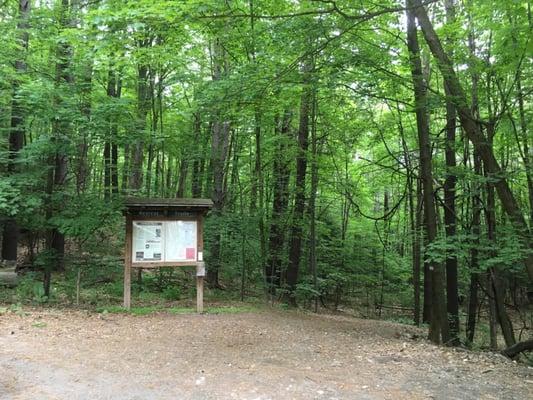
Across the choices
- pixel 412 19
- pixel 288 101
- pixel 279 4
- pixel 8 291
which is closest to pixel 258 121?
pixel 288 101

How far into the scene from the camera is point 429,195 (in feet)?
28.1

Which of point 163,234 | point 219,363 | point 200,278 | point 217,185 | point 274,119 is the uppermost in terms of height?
point 274,119

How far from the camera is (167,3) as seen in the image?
5.11 m

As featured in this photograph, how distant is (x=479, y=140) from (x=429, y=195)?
1507mm

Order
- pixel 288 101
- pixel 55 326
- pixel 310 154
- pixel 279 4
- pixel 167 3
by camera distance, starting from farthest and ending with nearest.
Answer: pixel 310 154 → pixel 288 101 → pixel 279 4 → pixel 55 326 → pixel 167 3

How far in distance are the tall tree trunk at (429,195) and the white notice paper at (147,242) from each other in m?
5.42

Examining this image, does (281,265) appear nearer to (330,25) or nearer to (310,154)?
(310,154)

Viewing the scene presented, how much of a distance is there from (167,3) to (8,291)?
762cm

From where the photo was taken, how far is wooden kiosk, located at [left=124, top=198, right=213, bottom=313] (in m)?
8.76

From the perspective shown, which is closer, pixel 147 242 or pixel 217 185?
pixel 147 242

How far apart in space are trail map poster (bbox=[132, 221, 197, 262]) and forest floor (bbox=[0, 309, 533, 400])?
4.02ft

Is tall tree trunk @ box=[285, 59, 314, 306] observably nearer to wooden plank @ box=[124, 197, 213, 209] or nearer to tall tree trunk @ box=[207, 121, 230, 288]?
tall tree trunk @ box=[207, 121, 230, 288]

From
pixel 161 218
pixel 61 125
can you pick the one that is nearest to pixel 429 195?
pixel 161 218

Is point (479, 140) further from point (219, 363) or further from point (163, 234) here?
point (163, 234)
